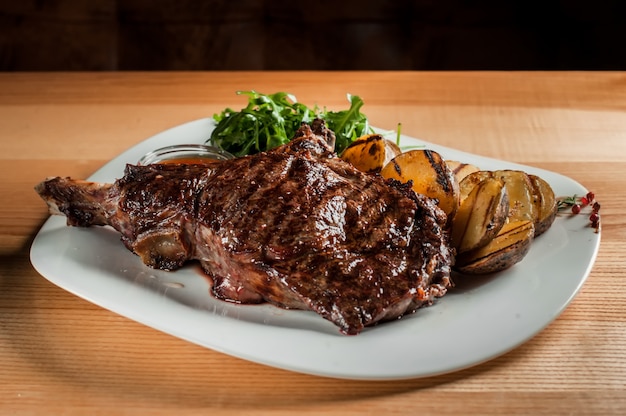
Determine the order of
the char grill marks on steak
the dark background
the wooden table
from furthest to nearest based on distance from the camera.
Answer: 1. the dark background
2. the char grill marks on steak
3. the wooden table

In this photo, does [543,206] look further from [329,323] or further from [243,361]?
[243,361]

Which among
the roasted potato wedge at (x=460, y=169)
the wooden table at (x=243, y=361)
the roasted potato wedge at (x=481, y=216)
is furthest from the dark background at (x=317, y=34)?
the roasted potato wedge at (x=481, y=216)

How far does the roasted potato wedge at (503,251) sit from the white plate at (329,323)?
0.04 m

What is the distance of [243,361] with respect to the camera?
7.14 ft

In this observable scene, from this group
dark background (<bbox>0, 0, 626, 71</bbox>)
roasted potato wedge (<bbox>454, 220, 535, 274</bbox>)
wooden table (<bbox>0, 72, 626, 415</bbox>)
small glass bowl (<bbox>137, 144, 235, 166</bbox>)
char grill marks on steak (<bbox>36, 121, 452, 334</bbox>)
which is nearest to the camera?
wooden table (<bbox>0, 72, 626, 415</bbox>)

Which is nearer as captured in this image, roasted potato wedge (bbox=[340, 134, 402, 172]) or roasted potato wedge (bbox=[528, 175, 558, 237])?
roasted potato wedge (bbox=[528, 175, 558, 237])

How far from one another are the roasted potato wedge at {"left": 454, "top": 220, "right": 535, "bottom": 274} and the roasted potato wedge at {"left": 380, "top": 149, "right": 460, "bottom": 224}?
17 cm

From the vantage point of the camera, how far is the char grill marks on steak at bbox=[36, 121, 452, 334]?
7.02 feet

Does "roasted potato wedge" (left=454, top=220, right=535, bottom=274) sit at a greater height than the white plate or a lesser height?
greater

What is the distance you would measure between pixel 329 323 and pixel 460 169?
0.94 meters

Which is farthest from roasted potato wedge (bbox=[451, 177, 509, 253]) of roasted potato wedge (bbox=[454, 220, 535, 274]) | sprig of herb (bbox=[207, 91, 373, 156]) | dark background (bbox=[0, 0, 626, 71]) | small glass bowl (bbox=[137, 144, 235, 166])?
dark background (bbox=[0, 0, 626, 71])

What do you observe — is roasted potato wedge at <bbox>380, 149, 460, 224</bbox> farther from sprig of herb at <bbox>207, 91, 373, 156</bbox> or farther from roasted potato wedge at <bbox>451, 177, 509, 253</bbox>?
sprig of herb at <bbox>207, 91, 373, 156</bbox>

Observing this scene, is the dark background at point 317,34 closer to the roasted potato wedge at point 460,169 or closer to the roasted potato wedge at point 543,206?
the roasted potato wedge at point 460,169

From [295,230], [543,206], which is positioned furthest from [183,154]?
[543,206]
